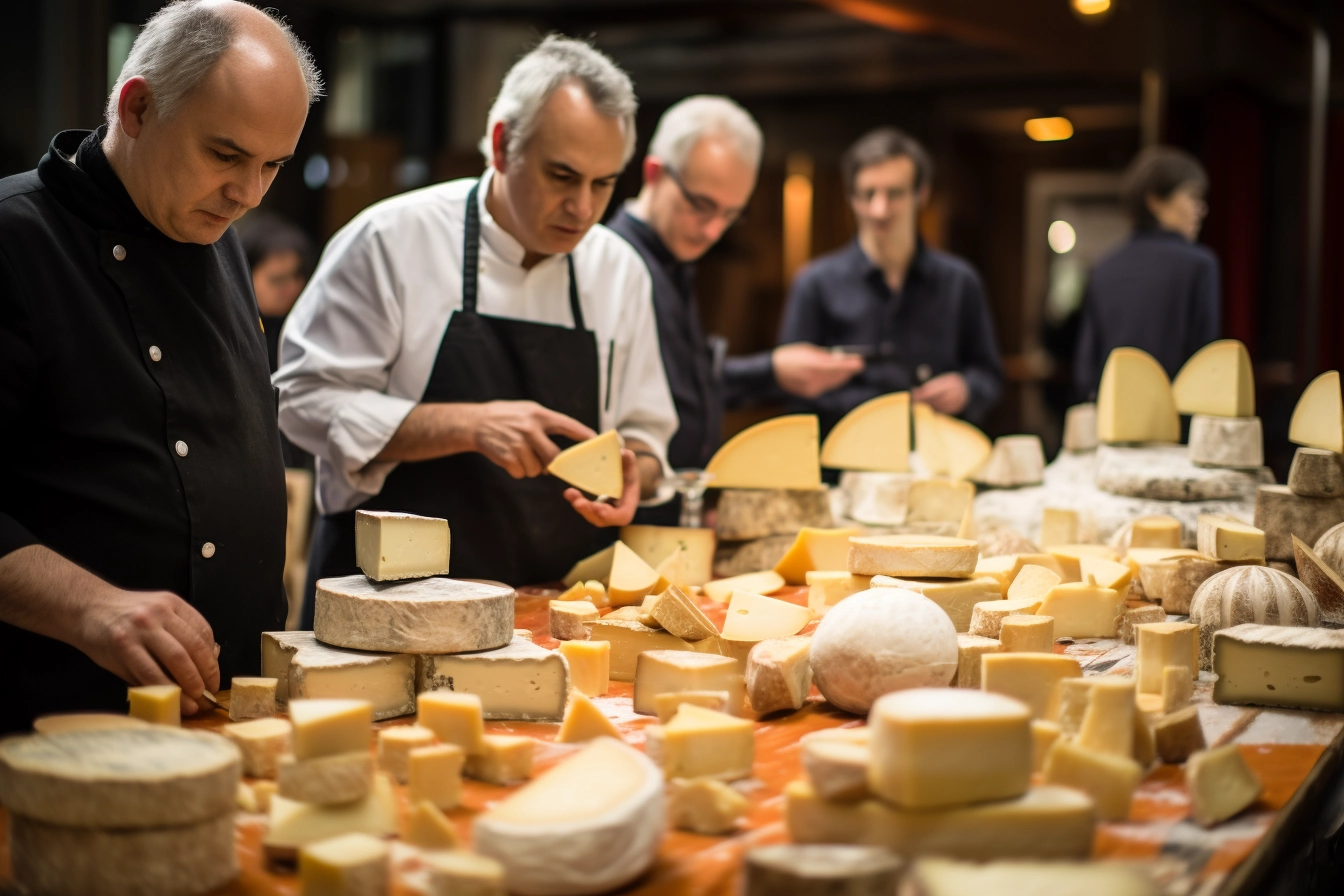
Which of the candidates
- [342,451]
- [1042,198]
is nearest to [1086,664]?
[342,451]

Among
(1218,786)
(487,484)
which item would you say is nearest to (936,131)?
(487,484)

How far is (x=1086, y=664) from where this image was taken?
6.67 ft

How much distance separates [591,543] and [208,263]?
1.15 m

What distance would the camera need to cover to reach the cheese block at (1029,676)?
169 cm

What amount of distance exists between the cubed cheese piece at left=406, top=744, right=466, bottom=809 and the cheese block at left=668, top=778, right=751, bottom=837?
249 mm

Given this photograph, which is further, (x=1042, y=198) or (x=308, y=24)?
(x=1042, y=198)

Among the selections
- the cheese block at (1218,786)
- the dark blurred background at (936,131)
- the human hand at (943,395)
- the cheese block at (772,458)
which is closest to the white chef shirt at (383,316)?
the cheese block at (772,458)

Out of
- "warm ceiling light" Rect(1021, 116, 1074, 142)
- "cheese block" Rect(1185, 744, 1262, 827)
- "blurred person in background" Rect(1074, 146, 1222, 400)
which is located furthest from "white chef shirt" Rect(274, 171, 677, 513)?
"warm ceiling light" Rect(1021, 116, 1074, 142)

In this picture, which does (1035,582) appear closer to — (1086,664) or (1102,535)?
(1086,664)

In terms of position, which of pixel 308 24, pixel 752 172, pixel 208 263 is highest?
pixel 308 24

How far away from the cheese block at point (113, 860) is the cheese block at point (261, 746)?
0.27m

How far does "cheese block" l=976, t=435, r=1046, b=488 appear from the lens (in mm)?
3260

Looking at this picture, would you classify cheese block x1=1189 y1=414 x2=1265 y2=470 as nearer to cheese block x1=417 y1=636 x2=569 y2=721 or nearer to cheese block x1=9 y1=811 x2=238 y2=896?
cheese block x1=417 y1=636 x2=569 y2=721

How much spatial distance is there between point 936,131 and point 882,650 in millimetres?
6857
